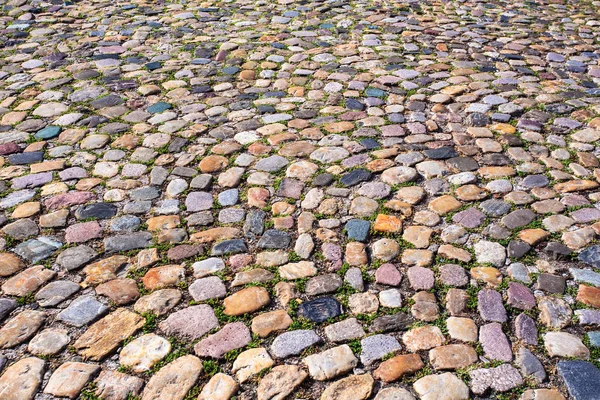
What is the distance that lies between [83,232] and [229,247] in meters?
0.83

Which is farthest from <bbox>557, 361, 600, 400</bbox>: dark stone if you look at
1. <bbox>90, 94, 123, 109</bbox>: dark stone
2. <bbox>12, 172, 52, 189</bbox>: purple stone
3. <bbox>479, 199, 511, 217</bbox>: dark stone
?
<bbox>90, 94, 123, 109</bbox>: dark stone

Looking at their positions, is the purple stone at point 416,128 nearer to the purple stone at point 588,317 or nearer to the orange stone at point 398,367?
the purple stone at point 588,317

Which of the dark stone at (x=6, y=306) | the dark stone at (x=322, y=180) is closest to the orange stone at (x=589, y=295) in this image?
the dark stone at (x=322, y=180)

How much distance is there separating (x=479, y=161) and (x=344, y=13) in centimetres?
391

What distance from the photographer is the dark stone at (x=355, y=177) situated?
3.68 metres

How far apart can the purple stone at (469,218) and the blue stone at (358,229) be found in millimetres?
505

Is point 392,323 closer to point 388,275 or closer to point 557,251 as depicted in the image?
point 388,275

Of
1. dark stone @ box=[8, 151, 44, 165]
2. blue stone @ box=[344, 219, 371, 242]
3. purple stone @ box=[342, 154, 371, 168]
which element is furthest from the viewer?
dark stone @ box=[8, 151, 44, 165]

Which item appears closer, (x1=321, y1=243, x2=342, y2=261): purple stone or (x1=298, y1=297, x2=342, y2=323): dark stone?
(x1=298, y1=297, x2=342, y2=323): dark stone

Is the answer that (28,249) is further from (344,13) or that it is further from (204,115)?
(344,13)

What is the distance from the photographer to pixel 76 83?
5.20m

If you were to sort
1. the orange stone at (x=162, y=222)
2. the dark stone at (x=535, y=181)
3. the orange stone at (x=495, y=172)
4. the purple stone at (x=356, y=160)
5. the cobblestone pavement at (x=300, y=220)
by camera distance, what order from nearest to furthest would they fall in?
the cobblestone pavement at (x=300, y=220)
the orange stone at (x=162, y=222)
the dark stone at (x=535, y=181)
the orange stone at (x=495, y=172)
the purple stone at (x=356, y=160)

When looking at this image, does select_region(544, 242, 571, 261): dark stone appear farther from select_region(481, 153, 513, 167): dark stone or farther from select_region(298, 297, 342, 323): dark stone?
select_region(298, 297, 342, 323): dark stone

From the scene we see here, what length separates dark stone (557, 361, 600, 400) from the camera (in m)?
2.28
